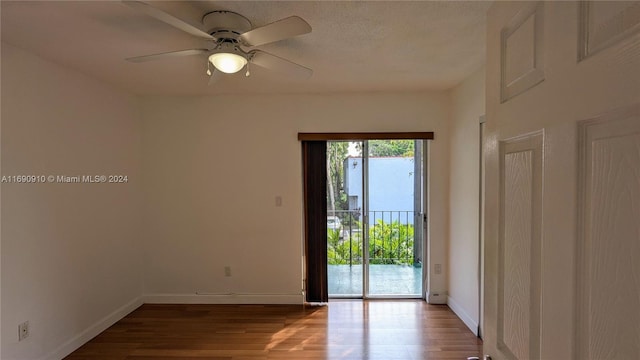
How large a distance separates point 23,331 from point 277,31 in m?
2.70

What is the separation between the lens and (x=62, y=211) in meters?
2.46

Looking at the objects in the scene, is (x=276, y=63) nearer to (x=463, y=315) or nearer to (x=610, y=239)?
(x=610, y=239)

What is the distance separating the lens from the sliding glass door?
3.51 meters

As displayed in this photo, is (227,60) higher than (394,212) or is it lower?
higher

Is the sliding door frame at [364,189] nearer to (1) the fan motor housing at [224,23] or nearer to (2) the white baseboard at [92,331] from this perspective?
(1) the fan motor housing at [224,23]

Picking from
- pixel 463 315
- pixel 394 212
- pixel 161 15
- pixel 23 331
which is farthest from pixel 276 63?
pixel 463 315

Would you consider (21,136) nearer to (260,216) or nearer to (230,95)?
(230,95)

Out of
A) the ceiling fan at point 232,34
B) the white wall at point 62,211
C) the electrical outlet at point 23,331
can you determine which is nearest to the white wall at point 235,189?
the white wall at point 62,211

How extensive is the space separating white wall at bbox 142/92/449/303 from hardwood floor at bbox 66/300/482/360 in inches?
11.6

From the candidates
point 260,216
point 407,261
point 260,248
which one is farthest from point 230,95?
point 407,261

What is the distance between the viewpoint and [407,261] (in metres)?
3.66

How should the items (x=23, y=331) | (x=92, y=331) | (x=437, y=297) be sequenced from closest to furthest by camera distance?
(x=23, y=331) → (x=92, y=331) → (x=437, y=297)

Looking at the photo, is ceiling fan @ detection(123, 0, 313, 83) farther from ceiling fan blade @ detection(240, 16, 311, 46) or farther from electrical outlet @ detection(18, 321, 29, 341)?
electrical outlet @ detection(18, 321, 29, 341)

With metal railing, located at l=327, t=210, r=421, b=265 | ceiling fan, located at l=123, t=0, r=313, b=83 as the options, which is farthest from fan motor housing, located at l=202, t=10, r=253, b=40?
metal railing, located at l=327, t=210, r=421, b=265
